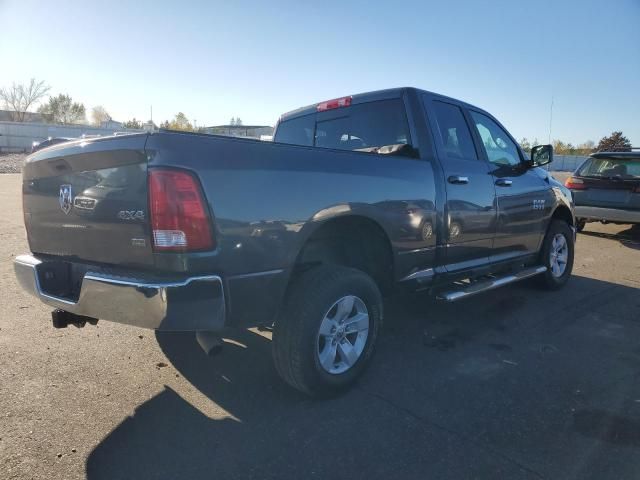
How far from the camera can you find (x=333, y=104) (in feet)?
13.6

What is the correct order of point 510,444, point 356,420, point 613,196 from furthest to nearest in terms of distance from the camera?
point 613,196
point 356,420
point 510,444

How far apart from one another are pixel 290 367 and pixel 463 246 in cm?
200

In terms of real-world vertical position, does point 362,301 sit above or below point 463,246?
below

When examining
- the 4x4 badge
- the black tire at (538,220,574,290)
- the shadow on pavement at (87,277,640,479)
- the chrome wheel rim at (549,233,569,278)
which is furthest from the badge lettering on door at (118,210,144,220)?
the chrome wheel rim at (549,233,569,278)

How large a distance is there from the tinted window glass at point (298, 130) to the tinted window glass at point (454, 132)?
3.90 feet

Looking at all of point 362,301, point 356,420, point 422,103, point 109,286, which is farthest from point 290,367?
point 422,103

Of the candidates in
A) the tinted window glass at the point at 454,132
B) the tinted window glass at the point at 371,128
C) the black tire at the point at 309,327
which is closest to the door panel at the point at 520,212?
the tinted window glass at the point at 454,132

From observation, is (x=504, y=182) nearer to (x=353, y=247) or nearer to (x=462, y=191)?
(x=462, y=191)

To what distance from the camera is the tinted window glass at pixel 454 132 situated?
12.6 feet

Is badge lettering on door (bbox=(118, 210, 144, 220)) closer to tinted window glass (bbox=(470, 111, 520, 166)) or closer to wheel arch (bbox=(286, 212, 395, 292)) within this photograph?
wheel arch (bbox=(286, 212, 395, 292))

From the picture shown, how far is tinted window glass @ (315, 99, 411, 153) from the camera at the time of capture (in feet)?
12.1

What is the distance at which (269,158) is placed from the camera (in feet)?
8.13

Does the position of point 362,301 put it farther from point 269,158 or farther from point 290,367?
point 269,158

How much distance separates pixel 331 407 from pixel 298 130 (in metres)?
2.71
